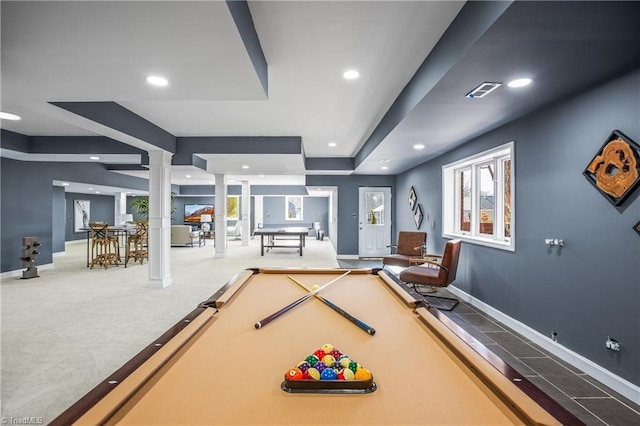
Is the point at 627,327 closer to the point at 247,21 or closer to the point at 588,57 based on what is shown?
the point at 588,57

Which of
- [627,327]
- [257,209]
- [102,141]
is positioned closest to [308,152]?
[102,141]

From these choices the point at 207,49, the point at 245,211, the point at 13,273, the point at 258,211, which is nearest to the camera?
the point at 207,49

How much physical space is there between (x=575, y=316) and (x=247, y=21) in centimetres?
324

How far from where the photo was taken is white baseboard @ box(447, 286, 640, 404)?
2.00 m

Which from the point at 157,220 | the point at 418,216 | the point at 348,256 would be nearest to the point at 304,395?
the point at 157,220

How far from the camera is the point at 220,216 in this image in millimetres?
8180

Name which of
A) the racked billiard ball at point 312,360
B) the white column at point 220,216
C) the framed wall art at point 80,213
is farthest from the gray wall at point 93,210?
the racked billiard ball at point 312,360

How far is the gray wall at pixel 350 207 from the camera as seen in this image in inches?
320

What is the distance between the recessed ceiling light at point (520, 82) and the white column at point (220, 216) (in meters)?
7.22

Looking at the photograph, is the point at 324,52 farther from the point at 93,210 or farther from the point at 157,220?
the point at 93,210

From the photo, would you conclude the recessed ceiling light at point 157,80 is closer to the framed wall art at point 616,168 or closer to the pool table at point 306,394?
the pool table at point 306,394

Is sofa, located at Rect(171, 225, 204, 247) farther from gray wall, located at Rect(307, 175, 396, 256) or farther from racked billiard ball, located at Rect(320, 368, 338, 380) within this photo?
racked billiard ball, located at Rect(320, 368, 338, 380)

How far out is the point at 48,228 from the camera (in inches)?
258

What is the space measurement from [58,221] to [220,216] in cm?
521
